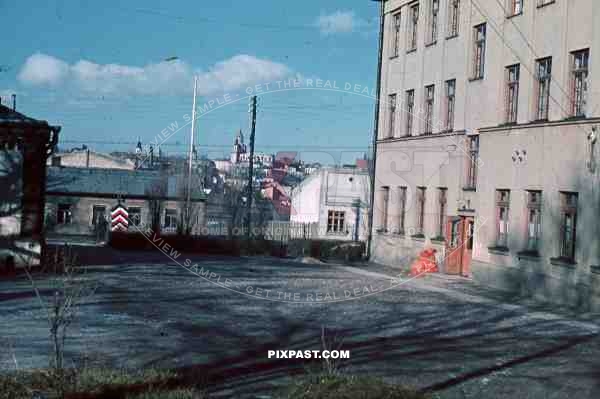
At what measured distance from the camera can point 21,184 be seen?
70.3 feet

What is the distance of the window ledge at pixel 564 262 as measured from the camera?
782 inches

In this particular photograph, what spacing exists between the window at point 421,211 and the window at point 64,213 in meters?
37.3

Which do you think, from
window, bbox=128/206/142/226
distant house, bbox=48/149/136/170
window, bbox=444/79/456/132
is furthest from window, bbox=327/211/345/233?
distant house, bbox=48/149/136/170

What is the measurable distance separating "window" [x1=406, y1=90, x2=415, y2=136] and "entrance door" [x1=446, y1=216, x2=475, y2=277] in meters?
5.09

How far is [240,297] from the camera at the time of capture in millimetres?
A: 18703

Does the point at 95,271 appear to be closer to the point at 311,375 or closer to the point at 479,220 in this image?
the point at 479,220

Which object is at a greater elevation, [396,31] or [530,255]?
[396,31]

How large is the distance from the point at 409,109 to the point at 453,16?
442cm

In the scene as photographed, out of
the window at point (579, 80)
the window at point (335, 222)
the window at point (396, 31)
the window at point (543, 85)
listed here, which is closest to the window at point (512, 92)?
the window at point (543, 85)

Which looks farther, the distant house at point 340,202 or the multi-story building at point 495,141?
the distant house at point 340,202

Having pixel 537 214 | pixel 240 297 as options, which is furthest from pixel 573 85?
pixel 240 297

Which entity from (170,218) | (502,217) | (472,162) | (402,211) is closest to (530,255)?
(502,217)

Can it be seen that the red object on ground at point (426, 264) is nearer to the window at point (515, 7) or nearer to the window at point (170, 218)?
the window at point (515, 7)

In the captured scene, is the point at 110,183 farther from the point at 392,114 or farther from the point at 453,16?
the point at 453,16
